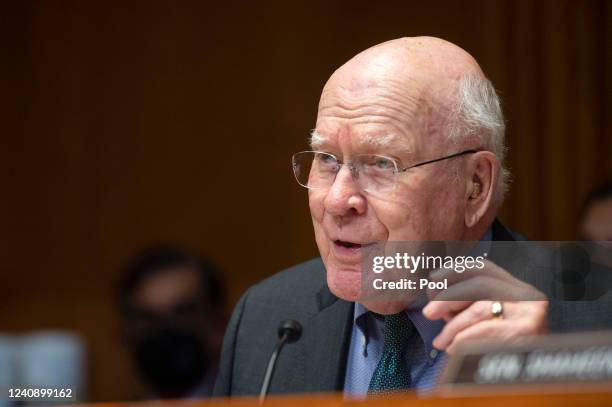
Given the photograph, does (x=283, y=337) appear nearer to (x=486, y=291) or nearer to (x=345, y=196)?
(x=345, y=196)

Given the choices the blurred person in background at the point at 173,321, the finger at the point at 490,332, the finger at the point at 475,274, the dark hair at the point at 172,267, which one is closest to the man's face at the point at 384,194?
the finger at the point at 475,274

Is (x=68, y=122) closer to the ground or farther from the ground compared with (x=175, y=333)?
farther from the ground


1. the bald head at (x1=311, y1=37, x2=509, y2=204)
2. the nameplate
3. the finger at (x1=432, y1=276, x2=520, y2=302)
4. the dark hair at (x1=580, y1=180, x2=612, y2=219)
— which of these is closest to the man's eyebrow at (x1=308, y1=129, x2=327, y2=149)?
the bald head at (x1=311, y1=37, x2=509, y2=204)

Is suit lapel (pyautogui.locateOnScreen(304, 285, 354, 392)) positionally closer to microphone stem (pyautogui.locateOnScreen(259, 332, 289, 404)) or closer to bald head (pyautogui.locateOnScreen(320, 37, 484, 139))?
microphone stem (pyautogui.locateOnScreen(259, 332, 289, 404))

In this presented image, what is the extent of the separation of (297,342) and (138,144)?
9.03ft

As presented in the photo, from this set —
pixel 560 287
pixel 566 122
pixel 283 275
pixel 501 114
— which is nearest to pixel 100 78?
pixel 566 122

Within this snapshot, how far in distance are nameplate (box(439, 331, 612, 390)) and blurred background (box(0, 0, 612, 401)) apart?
3.04 m

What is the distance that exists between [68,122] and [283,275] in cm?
271

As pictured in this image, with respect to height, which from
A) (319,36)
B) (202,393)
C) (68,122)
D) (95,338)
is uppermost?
(319,36)

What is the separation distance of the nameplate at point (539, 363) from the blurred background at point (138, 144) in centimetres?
304

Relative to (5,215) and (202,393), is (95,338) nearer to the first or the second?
(5,215)

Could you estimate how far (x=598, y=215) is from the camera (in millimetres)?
3268

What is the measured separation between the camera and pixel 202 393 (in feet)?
11.4

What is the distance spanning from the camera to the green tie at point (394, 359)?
2115mm
